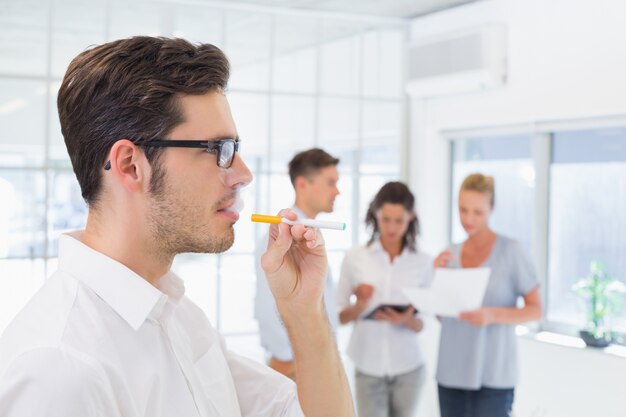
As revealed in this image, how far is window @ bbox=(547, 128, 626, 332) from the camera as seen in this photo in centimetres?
415

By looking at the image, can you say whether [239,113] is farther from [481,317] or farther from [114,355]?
[114,355]

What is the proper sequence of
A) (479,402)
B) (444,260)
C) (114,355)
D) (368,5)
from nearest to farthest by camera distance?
(114,355) → (479,402) → (444,260) → (368,5)

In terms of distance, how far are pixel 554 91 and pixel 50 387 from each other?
3981 millimetres

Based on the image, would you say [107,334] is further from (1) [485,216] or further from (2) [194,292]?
(2) [194,292]

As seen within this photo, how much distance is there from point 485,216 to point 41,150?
2.63 m

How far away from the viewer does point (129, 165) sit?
111 centimetres

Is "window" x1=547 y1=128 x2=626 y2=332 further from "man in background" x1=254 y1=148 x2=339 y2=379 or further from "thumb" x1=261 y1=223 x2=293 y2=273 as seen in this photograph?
"thumb" x1=261 y1=223 x2=293 y2=273

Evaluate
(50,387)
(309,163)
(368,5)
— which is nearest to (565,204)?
(368,5)

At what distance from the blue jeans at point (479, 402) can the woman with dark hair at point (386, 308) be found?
244 millimetres

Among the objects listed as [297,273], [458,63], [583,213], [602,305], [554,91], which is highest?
[458,63]

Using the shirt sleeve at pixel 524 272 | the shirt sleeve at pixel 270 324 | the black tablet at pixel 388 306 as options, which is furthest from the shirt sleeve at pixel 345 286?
the shirt sleeve at pixel 524 272

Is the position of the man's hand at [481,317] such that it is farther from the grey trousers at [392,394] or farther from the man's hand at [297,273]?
the man's hand at [297,273]

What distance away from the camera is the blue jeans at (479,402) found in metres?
3.12

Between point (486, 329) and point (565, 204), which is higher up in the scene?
point (565, 204)
